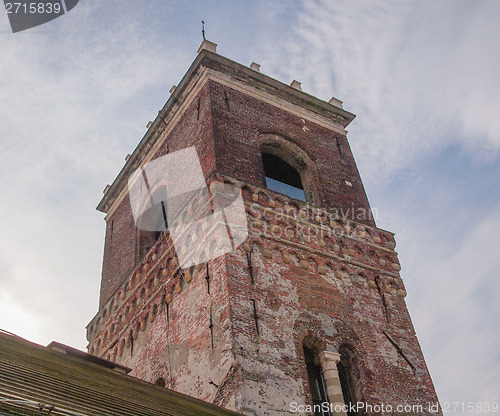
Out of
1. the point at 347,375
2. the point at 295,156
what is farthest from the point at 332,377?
the point at 295,156

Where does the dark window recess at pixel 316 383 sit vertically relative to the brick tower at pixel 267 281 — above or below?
below

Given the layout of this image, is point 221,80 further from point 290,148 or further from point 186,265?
point 186,265

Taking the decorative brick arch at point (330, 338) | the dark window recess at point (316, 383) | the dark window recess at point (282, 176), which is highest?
the dark window recess at point (282, 176)

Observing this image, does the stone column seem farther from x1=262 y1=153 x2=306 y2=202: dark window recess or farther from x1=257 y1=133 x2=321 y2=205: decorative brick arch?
x1=262 y1=153 x2=306 y2=202: dark window recess

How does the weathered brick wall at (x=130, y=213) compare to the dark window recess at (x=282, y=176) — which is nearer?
the weathered brick wall at (x=130, y=213)

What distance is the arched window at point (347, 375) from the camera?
13.2m

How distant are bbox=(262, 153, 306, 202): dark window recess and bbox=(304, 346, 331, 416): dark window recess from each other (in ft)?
18.1

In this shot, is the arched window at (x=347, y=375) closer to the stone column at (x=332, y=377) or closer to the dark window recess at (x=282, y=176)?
the stone column at (x=332, y=377)

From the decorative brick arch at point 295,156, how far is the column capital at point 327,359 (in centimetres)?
529

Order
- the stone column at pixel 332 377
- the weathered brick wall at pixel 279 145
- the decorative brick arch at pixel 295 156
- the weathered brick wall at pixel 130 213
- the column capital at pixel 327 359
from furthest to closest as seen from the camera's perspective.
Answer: the decorative brick arch at pixel 295 156
the weathered brick wall at pixel 130 213
the weathered brick wall at pixel 279 145
the column capital at pixel 327 359
the stone column at pixel 332 377

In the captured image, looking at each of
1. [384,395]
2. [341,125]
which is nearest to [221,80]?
[341,125]

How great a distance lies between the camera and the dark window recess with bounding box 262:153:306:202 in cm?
1769

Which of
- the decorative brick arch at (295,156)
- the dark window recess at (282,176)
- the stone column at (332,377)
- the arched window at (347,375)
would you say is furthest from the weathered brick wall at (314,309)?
the dark window recess at (282,176)

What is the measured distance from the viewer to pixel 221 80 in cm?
1819
